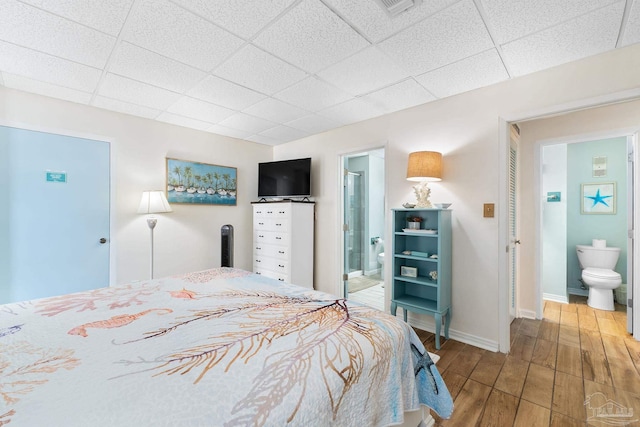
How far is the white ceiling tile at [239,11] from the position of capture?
153 centimetres

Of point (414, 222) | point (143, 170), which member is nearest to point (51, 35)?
point (143, 170)

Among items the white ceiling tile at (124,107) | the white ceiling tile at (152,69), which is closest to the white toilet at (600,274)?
the white ceiling tile at (152,69)

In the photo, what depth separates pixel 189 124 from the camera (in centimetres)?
349

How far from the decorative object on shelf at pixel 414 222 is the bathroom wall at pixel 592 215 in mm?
3104

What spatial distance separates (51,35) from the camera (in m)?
1.78

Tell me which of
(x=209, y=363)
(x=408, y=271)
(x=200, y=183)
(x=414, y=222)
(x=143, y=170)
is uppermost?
(x=143, y=170)

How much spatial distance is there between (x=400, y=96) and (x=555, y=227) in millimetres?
3122

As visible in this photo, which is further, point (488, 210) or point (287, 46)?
point (488, 210)

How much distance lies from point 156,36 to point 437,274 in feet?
9.39

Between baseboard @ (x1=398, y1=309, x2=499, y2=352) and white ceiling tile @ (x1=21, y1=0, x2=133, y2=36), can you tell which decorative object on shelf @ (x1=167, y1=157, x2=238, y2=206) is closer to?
white ceiling tile @ (x1=21, y1=0, x2=133, y2=36)

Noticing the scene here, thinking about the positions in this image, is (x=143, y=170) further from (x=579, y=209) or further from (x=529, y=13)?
(x=579, y=209)

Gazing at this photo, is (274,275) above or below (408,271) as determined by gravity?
below

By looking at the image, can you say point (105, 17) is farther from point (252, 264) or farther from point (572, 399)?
point (572, 399)

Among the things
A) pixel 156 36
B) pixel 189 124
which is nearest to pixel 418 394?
pixel 156 36
